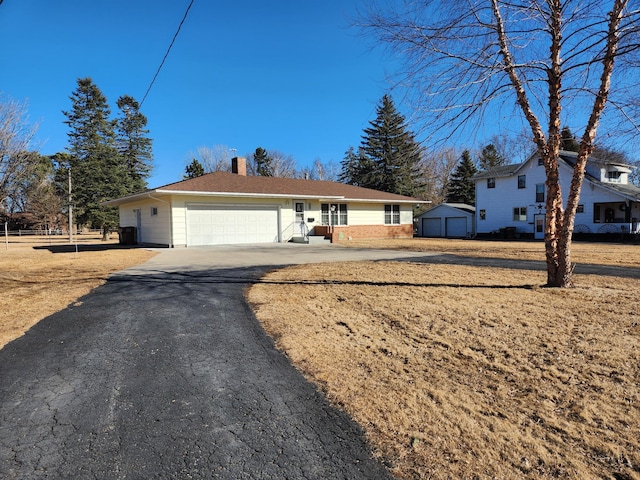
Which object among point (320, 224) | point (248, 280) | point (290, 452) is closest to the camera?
point (290, 452)

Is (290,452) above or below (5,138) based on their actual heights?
below

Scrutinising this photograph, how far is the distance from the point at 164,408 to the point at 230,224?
1724 centimetres

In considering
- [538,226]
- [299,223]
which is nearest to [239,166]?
[299,223]

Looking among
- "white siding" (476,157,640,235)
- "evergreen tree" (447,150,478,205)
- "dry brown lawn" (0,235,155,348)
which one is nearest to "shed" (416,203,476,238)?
"white siding" (476,157,640,235)

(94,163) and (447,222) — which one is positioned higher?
(94,163)

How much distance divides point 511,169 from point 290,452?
33430 mm

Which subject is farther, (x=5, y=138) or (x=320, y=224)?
(x=320, y=224)

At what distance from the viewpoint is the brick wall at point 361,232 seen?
2198 centimetres

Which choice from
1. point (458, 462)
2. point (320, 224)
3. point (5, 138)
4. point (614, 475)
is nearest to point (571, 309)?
point (614, 475)

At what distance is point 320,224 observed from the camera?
23.2 m

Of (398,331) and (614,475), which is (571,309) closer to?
(398,331)

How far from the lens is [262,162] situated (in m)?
51.1

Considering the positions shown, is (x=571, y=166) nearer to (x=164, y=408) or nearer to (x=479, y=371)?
(x=479, y=371)

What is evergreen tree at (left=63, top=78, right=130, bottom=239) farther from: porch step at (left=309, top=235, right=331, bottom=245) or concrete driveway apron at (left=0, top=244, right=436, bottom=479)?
concrete driveway apron at (left=0, top=244, right=436, bottom=479)
